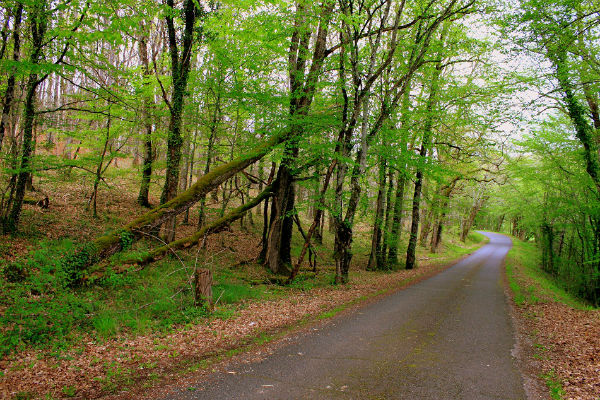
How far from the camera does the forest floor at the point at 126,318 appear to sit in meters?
4.29

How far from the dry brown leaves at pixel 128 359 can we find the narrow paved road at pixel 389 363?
92 cm

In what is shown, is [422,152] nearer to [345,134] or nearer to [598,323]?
[345,134]

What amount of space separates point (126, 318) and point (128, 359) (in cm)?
164

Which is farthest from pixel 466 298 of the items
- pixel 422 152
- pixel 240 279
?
pixel 422 152

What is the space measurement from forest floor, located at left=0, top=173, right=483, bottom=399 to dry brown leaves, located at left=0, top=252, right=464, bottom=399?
0.05ft

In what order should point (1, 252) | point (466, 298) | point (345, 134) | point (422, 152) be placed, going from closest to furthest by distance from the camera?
point (1, 252) < point (466, 298) < point (345, 134) < point (422, 152)

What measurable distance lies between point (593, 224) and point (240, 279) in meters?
20.5

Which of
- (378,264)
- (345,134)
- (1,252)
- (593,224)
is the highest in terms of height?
(345,134)

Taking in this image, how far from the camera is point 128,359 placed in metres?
4.83

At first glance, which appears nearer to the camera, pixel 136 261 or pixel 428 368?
pixel 428 368

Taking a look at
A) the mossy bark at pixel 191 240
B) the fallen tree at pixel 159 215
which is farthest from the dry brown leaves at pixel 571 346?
the fallen tree at pixel 159 215

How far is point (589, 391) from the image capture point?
4336mm

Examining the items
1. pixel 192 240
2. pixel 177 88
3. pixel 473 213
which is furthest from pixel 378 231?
pixel 473 213

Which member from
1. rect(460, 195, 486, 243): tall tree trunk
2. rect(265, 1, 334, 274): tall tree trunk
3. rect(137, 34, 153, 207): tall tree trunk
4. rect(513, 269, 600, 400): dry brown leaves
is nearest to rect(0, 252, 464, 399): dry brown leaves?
rect(513, 269, 600, 400): dry brown leaves
